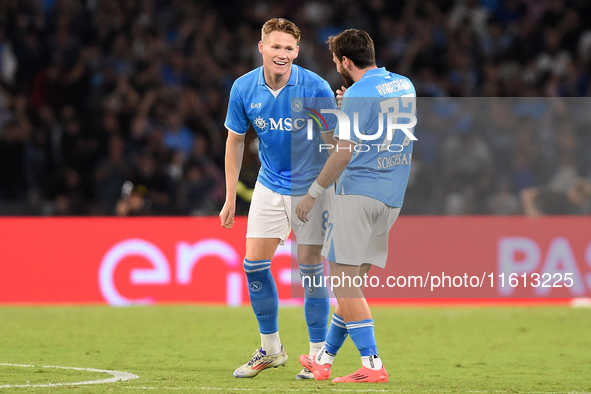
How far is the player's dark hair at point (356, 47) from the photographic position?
17.3ft

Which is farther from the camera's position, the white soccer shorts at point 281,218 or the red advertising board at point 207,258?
the red advertising board at point 207,258

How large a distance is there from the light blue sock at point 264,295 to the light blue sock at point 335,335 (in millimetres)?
417

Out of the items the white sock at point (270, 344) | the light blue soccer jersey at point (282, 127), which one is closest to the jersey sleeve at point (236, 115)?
the light blue soccer jersey at point (282, 127)

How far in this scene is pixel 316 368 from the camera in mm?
5559

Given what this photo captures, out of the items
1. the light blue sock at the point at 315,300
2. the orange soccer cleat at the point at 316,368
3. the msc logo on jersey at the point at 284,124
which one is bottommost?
the orange soccer cleat at the point at 316,368

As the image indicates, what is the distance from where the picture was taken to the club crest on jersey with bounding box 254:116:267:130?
581 centimetres

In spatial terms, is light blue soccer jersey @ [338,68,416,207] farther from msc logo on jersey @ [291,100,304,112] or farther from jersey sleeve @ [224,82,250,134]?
jersey sleeve @ [224,82,250,134]

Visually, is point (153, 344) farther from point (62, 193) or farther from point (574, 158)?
point (574, 158)

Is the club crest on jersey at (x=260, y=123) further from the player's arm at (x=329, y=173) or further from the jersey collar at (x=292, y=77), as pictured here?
the player's arm at (x=329, y=173)

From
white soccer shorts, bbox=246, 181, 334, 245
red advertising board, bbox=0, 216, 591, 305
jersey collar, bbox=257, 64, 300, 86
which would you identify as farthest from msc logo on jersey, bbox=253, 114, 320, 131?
red advertising board, bbox=0, 216, 591, 305

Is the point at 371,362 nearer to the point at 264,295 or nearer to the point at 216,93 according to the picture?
the point at 264,295

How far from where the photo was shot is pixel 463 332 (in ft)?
28.6

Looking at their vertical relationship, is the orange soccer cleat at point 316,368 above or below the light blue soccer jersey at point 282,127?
below

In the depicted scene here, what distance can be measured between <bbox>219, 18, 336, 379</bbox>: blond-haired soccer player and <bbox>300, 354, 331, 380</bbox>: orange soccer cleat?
319mm
